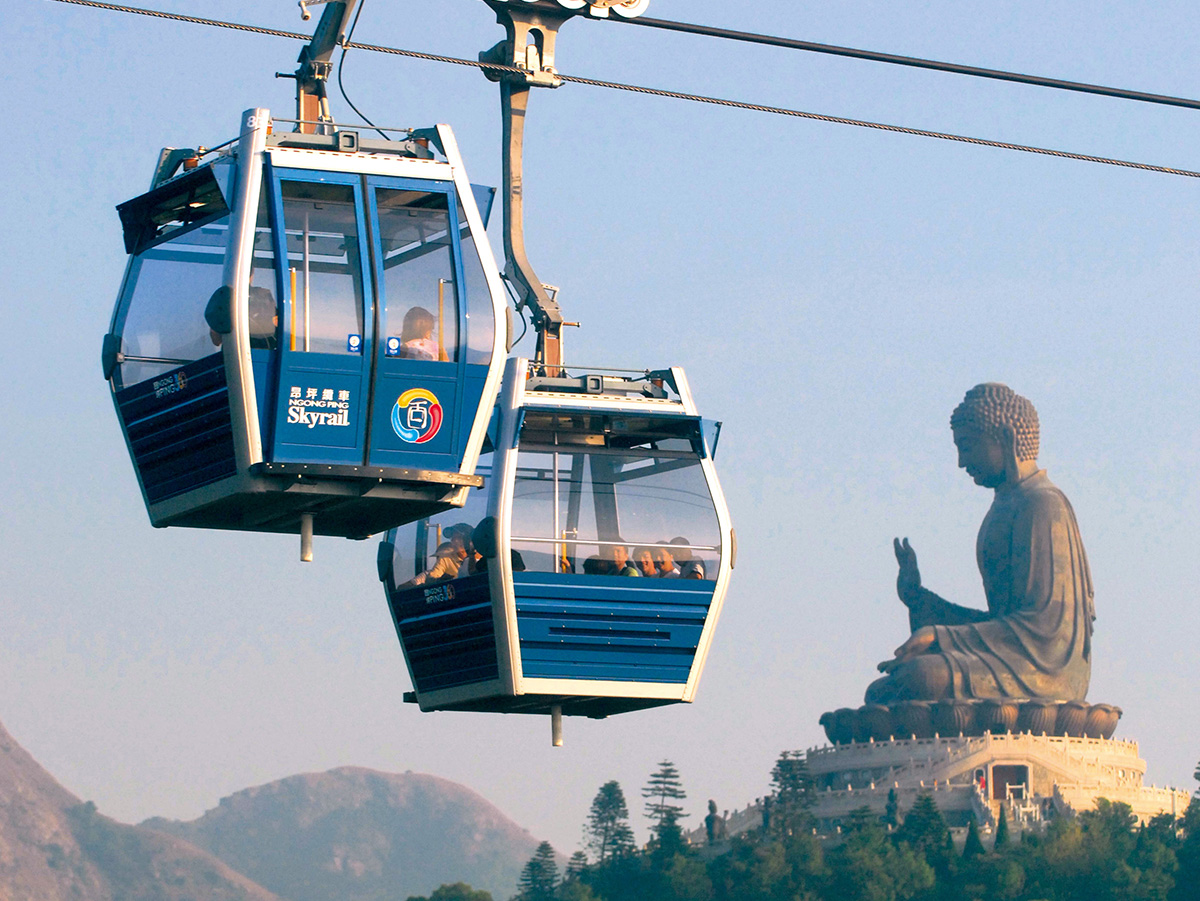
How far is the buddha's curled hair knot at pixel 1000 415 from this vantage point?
134 m

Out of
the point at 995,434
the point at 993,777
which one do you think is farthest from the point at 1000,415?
the point at 993,777

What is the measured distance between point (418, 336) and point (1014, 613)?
113 metres

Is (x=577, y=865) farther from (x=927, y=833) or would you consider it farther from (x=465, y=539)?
(x=465, y=539)

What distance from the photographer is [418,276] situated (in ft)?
68.8

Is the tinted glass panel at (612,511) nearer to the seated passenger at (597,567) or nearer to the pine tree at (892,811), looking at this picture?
the seated passenger at (597,567)

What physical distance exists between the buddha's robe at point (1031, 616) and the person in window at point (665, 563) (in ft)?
349

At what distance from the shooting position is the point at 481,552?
79.7 feet

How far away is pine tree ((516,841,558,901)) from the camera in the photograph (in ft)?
417

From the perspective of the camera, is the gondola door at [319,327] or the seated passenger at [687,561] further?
the seated passenger at [687,561]

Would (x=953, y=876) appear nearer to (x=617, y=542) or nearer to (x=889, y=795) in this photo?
(x=889, y=795)

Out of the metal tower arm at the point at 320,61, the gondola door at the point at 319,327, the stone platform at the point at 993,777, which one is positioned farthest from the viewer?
the stone platform at the point at 993,777

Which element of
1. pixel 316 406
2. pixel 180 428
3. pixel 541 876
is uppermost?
pixel 316 406

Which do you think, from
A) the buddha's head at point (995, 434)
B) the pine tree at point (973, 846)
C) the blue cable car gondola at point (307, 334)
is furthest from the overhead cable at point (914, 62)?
the buddha's head at point (995, 434)

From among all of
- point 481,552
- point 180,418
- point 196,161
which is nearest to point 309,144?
point 196,161
